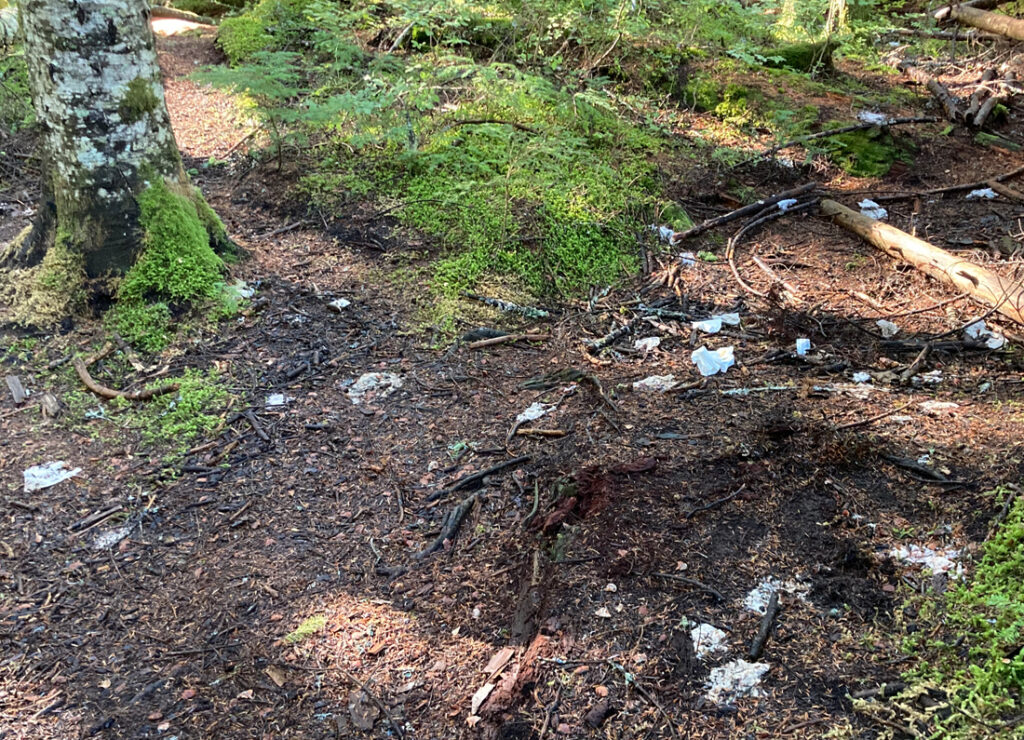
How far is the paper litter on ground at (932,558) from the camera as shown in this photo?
8.40 feet

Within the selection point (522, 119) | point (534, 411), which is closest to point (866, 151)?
point (522, 119)

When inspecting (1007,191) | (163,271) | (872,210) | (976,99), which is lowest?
(872,210)

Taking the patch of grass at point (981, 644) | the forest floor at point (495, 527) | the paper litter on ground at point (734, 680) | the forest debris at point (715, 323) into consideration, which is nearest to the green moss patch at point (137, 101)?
the forest floor at point (495, 527)

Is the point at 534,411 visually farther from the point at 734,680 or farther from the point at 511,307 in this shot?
the point at 734,680

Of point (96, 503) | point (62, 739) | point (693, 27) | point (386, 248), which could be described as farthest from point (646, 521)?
point (693, 27)

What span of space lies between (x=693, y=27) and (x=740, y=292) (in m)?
4.20

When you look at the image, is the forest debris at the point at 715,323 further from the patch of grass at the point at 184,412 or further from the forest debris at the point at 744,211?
the patch of grass at the point at 184,412

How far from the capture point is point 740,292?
5.41 metres

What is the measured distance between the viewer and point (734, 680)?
2.28 meters

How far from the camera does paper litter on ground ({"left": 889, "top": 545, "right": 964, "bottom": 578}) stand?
2561 millimetres

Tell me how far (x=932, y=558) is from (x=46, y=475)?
430cm

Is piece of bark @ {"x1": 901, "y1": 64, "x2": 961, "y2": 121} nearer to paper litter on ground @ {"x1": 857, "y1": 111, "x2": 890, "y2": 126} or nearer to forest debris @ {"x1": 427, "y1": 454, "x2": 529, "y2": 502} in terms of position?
paper litter on ground @ {"x1": 857, "y1": 111, "x2": 890, "y2": 126}

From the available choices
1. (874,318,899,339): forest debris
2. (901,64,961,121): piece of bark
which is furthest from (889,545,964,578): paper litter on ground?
(901,64,961,121): piece of bark

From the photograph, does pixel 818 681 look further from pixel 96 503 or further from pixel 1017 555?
pixel 96 503
